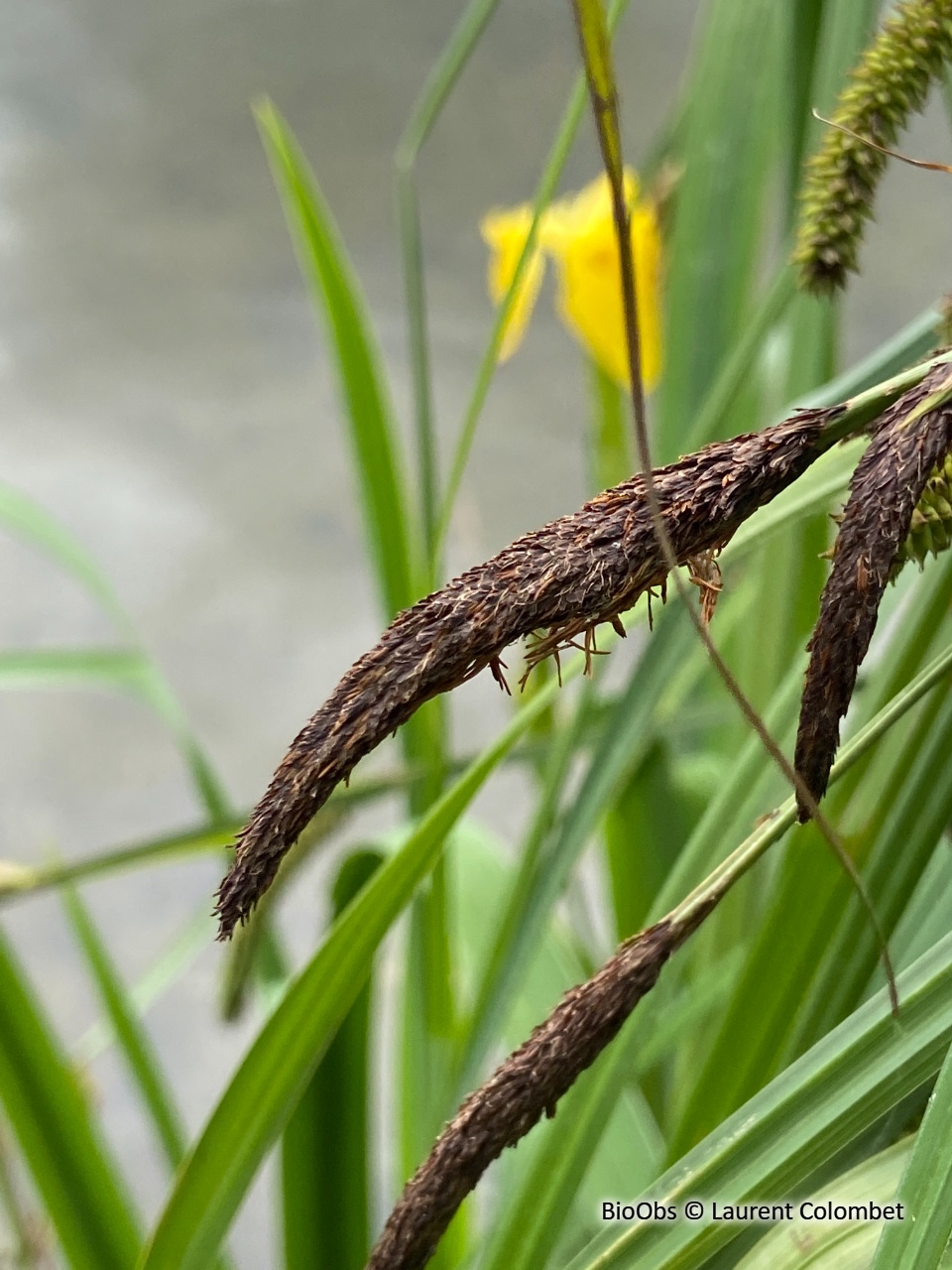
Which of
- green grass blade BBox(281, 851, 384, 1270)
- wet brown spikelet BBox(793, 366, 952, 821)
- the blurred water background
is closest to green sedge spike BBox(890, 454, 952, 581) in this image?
wet brown spikelet BBox(793, 366, 952, 821)

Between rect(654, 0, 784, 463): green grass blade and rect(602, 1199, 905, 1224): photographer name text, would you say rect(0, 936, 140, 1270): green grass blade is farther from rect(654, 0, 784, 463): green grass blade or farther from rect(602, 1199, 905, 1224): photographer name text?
rect(654, 0, 784, 463): green grass blade

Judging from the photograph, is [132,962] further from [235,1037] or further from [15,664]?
[15,664]

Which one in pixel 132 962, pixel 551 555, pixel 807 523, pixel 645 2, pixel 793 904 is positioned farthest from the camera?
pixel 645 2

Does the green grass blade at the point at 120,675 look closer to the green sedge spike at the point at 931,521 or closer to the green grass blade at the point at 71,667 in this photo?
the green grass blade at the point at 71,667

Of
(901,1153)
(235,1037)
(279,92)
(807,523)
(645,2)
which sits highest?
(279,92)

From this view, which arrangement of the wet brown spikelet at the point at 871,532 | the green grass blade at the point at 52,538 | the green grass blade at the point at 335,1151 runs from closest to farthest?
the wet brown spikelet at the point at 871,532, the green grass blade at the point at 335,1151, the green grass blade at the point at 52,538

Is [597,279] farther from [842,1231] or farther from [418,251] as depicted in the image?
[842,1231]

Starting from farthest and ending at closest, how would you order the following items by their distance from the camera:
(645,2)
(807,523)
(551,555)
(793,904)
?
(645,2) < (807,523) < (793,904) < (551,555)

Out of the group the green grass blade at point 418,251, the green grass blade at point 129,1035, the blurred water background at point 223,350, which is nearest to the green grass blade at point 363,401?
the green grass blade at point 418,251

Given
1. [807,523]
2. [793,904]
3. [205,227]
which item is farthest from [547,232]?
[205,227]
